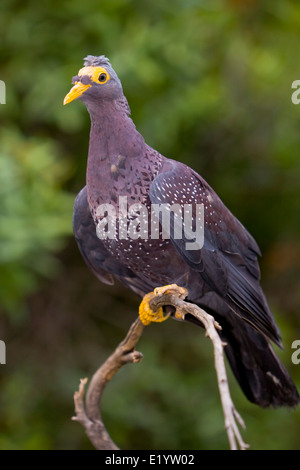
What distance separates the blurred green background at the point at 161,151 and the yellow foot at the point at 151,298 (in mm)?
1754

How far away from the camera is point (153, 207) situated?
2395 mm

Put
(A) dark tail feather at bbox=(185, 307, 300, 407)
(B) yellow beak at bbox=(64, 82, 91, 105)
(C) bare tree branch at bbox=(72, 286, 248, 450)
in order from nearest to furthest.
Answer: (B) yellow beak at bbox=(64, 82, 91, 105) → (C) bare tree branch at bbox=(72, 286, 248, 450) → (A) dark tail feather at bbox=(185, 307, 300, 407)

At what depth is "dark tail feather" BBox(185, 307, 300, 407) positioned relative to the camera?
2736 millimetres

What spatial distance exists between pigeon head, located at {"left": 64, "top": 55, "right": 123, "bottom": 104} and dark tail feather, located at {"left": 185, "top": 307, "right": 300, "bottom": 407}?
3.06 ft

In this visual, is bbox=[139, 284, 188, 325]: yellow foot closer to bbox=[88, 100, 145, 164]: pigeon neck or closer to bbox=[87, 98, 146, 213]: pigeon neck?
bbox=[87, 98, 146, 213]: pigeon neck

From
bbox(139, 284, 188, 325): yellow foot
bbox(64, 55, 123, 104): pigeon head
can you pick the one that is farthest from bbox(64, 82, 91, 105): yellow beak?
bbox(139, 284, 188, 325): yellow foot

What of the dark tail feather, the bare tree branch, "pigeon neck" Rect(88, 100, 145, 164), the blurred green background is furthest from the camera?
the blurred green background

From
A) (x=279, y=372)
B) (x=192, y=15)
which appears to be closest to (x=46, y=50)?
(x=192, y=15)

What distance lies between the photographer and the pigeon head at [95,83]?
2.23 m

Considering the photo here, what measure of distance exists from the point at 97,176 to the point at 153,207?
218mm

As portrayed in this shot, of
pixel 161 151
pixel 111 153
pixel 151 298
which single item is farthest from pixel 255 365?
pixel 161 151

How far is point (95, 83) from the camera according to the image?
2.23 m

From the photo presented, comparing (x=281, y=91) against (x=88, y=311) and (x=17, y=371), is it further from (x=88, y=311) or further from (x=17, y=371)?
(x=17, y=371)

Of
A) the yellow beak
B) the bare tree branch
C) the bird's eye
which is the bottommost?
the bare tree branch
